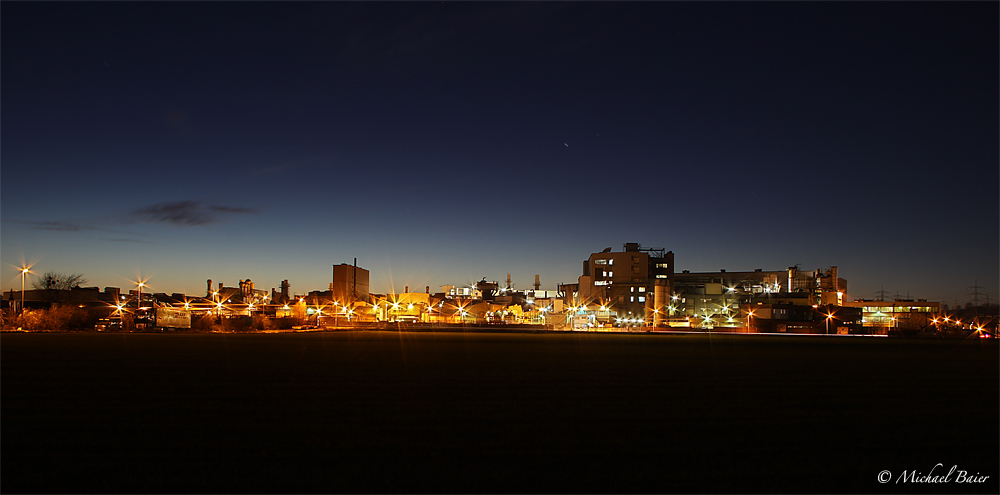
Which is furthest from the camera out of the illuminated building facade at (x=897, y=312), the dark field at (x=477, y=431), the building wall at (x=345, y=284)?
the building wall at (x=345, y=284)

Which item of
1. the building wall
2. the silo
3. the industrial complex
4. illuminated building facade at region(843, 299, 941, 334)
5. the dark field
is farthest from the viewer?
the building wall

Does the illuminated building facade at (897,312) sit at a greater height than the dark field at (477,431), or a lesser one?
lesser

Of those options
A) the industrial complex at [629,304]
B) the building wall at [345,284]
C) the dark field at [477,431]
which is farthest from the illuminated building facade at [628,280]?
the dark field at [477,431]

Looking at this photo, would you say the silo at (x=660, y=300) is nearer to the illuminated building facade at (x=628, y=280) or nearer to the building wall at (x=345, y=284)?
the illuminated building facade at (x=628, y=280)

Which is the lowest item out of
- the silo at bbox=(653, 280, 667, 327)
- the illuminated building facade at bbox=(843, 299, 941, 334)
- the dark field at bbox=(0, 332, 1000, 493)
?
the illuminated building facade at bbox=(843, 299, 941, 334)

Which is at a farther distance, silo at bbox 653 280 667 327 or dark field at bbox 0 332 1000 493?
silo at bbox 653 280 667 327

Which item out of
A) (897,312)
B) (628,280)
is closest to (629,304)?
(628,280)

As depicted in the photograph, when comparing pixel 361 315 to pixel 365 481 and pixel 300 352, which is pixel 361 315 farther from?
pixel 365 481

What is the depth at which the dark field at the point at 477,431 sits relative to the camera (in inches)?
261

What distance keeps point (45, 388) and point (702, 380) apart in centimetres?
1521

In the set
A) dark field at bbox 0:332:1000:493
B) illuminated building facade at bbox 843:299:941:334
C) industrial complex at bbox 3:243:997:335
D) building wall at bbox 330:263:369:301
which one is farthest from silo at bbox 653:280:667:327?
dark field at bbox 0:332:1000:493

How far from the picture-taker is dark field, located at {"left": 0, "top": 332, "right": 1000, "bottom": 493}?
662 centimetres

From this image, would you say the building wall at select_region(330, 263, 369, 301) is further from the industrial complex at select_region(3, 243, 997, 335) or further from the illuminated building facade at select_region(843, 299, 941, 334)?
the illuminated building facade at select_region(843, 299, 941, 334)

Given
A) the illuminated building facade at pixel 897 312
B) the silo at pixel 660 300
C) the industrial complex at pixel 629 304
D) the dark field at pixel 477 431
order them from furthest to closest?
1. the silo at pixel 660 300
2. the illuminated building facade at pixel 897 312
3. the industrial complex at pixel 629 304
4. the dark field at pixel 477 431
